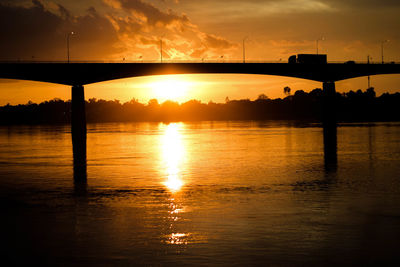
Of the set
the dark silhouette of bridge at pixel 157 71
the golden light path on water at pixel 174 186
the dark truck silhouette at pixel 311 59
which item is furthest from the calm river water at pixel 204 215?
the dark truck silhouette at pixel 311 59

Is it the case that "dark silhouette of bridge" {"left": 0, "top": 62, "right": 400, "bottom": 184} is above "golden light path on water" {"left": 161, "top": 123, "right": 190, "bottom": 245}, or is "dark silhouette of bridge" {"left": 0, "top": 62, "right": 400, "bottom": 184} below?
above

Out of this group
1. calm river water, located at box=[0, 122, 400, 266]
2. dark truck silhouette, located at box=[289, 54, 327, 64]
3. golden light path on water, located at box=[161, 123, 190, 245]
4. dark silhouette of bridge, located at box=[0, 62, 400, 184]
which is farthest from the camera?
dark truck silhouette, located at box=[289, 54, 327, 64]

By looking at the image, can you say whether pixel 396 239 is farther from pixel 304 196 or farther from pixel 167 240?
pixel 304 196

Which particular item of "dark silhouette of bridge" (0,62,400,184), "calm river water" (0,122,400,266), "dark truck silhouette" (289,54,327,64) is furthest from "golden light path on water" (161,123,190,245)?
"dark truck silhouette" (289,54,327,64)

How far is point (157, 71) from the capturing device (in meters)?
113

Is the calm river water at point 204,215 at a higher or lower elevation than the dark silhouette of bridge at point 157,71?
lower

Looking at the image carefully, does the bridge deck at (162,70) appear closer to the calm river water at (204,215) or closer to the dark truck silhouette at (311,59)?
the dark truck silhouette at (311,59)

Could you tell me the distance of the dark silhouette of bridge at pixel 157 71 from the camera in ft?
331

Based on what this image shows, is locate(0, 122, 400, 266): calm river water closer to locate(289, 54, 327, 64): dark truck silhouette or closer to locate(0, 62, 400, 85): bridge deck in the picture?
locate(0, 62, 400, 85): bridge deck

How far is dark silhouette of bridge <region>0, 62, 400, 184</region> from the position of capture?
331ft

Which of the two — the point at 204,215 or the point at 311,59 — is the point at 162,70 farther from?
the point at 204,215

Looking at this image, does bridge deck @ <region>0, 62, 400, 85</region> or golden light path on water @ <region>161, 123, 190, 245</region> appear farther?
bridge deck @ <region>0, 62, 400, 85</region>

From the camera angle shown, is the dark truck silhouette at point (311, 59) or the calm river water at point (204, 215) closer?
the calm river water at point (204, 215)

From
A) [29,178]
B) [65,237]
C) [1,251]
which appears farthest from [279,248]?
[29,178]
